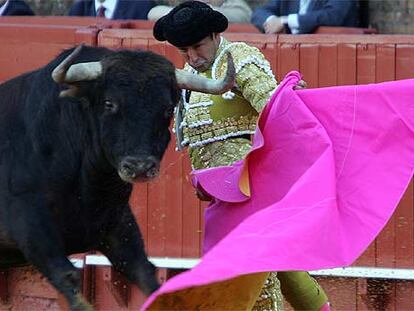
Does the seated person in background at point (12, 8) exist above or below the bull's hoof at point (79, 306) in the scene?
above

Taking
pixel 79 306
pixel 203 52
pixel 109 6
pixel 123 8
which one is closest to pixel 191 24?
pixel 203 52

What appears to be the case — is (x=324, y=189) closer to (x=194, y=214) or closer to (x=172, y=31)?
(x=172, y=31)

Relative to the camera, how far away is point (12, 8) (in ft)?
30.9

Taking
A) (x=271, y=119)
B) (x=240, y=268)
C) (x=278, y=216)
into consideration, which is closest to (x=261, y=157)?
(x=271, y=119)

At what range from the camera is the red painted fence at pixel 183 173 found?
25.4 feet

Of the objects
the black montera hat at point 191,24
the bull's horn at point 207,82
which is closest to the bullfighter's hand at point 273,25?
the black montera hat at point 191,24

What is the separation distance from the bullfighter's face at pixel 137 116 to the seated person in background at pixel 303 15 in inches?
94.3

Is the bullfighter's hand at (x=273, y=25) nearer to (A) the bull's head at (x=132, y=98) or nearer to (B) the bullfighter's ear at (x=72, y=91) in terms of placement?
(A) the bull's head at (x=132, y=98)

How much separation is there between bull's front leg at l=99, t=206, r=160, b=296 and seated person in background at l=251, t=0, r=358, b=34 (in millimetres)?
2438

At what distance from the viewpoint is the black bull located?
5.82m

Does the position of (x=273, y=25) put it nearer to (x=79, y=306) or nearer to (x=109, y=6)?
(x=109, y=6)

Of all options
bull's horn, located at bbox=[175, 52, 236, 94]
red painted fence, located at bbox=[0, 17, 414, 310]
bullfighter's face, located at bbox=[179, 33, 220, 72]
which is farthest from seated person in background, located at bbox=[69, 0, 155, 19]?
bull's horn, located at bbox=[175, 52, 236, 94]

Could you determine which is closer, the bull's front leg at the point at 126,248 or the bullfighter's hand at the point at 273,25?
the bull's front leg at the point at 126,248

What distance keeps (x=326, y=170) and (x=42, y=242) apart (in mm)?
1115
